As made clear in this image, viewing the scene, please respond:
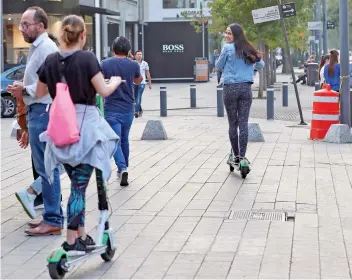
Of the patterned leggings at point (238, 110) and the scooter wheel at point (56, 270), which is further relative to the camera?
the patterned leggings at point (238, 110)

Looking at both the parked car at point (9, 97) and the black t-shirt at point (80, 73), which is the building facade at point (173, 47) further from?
the black t-shirt at point (80, 73)

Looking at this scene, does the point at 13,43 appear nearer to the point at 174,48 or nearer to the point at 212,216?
the point at 174,48

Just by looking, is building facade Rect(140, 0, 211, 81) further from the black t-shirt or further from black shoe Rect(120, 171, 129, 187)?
the black t-shirt

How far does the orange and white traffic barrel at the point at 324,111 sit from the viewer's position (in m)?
16.3

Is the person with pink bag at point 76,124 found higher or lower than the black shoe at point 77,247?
higher

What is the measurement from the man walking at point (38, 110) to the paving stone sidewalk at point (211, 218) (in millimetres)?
214

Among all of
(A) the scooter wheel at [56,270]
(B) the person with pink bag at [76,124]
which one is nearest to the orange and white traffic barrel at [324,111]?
(B) the person with pink bag at [76,124]

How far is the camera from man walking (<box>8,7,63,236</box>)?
7641 mm

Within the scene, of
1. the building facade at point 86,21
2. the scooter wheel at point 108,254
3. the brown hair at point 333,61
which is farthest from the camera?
the building facade at point 86,21

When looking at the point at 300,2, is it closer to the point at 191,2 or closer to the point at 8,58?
the point at 8,58

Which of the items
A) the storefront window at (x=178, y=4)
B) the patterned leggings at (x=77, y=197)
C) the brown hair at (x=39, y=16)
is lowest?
the patterned leggings at (x=77, y=197)

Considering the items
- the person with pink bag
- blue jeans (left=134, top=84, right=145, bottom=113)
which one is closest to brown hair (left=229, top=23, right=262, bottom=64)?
the person with pink bag

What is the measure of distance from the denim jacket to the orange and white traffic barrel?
17.4ft

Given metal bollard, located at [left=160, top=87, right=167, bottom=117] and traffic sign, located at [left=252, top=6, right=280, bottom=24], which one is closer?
→ traffic sign, located at [left=252, top=6, right=280, bottom=24]
